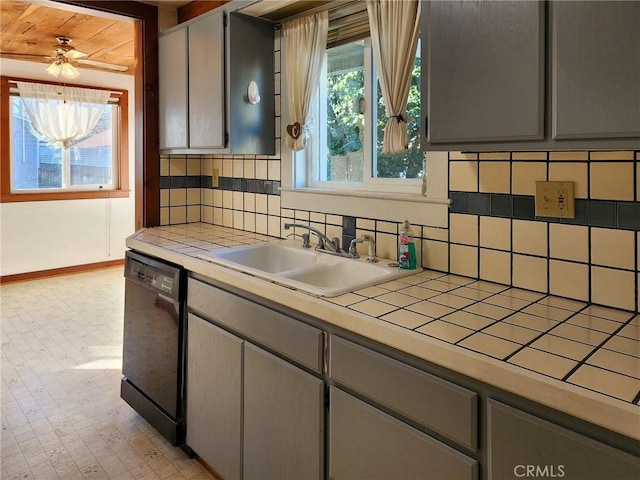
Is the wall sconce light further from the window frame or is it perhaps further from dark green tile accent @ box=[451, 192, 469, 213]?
the window frame

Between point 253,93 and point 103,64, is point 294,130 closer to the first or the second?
point 253,93

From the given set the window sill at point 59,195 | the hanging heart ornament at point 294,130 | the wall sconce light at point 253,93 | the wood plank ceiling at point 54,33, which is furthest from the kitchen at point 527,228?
the window sill at point 59,195

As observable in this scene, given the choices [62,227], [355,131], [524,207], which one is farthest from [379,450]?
[62,227]

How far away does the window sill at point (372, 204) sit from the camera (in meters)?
1.79

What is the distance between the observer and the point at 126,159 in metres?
5.91

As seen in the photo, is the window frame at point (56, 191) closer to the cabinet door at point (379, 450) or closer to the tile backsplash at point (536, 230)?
the tile backsplash at point (536, 230)

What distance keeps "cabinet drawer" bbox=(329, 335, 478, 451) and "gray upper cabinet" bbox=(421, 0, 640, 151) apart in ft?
2.06

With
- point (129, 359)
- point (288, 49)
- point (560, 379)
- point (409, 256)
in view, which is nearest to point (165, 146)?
point (288, 49)

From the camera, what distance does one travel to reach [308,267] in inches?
74.7

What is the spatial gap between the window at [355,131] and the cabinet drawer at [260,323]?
827 mm

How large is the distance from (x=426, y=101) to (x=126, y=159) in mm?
5289

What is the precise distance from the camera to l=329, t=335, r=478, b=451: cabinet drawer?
3.41 ft

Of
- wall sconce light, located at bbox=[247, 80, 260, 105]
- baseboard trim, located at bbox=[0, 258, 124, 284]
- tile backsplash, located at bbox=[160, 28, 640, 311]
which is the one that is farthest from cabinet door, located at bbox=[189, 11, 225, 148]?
baseboard trim, located at bbox=[0, 258, 124, 284]

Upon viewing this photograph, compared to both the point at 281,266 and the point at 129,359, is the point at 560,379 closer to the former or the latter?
the point at 281,266
